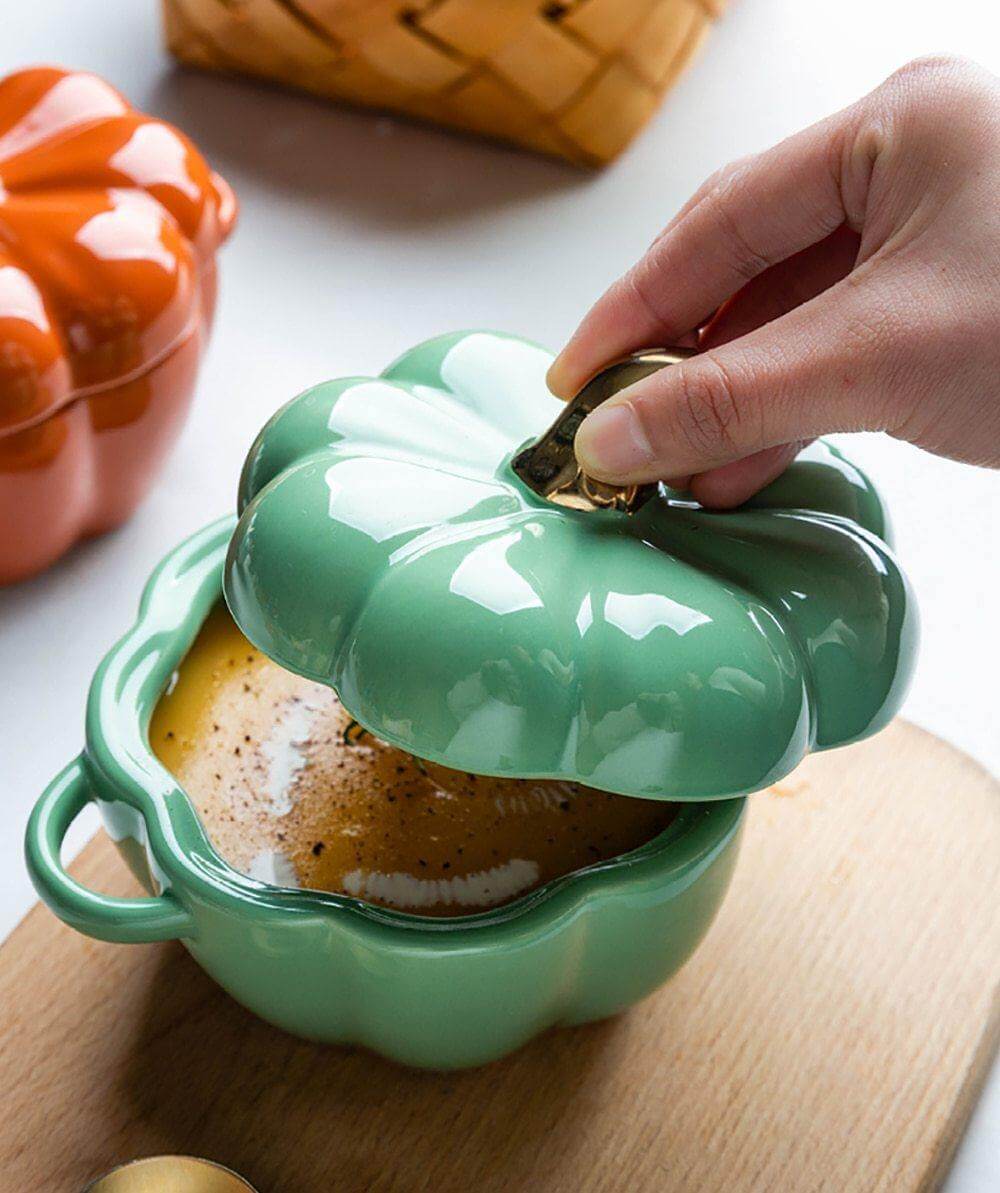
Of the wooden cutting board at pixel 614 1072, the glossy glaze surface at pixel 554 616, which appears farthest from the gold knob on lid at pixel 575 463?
the wooden cutting board at pixel 614 1072

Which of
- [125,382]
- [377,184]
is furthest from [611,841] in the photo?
[377,184]

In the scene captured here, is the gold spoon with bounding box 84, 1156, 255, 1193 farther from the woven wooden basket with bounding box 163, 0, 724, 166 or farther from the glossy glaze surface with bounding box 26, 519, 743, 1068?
the woven wooden basket with bounding box 163, 0, 724, 166

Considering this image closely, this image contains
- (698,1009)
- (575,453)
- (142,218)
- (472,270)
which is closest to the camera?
(575,453)

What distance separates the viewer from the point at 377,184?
1209 mm

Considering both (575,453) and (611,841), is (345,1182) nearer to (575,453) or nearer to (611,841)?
(611,841)

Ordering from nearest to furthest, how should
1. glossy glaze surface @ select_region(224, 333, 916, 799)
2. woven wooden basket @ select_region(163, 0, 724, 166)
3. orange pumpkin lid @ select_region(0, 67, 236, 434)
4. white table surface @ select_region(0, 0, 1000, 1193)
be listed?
glossy glaze surface @ select_region(224, 333, 916, 799), orange pumpkin lid @ select_region(0, 67, 236, 434), white table surface @ select_region(0, 0, 1000, 1193), woven wooden basket @ select_region(163, 0, 724, 166)

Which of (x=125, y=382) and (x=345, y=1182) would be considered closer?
(x=345, y=1182)

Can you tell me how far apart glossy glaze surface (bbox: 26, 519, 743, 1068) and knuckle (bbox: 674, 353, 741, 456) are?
152 millimetres

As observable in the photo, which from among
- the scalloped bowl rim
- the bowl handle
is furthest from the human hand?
the bowl handle

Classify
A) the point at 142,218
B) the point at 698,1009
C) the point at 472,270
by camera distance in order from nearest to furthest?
the point at 698,1009 → the point at 142,218 → the point at 472,270

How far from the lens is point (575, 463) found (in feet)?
1.88

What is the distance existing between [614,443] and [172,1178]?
0.35m

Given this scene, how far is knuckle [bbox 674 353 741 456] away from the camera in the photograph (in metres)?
0.56

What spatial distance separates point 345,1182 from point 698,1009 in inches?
7.2
